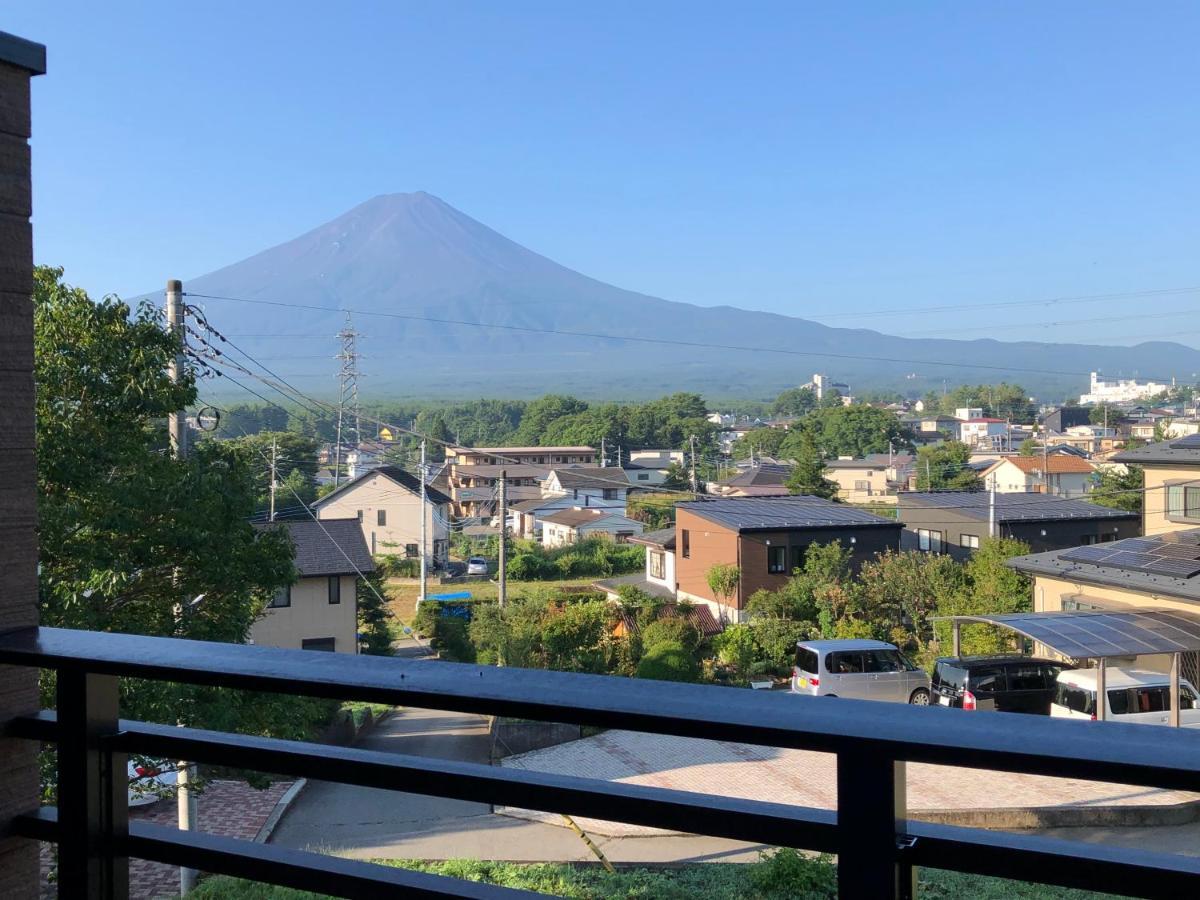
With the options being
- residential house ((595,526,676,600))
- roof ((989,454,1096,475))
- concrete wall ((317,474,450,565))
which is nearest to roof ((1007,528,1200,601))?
residential house ((595,526,676,600))

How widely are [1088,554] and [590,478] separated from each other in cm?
2358

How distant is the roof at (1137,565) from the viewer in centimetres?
1089

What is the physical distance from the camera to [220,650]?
93 centimetres

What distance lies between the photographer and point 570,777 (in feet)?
2.53

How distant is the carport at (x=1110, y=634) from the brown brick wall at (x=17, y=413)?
9.27 m

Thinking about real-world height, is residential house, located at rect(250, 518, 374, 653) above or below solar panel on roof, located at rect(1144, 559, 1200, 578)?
below

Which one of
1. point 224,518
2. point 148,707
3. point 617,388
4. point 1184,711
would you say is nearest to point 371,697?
point 148,707

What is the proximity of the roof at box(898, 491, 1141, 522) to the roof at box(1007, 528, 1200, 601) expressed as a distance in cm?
518

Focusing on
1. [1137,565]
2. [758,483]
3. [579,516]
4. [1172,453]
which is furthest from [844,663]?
[758,483]

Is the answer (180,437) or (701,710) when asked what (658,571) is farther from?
(701,710)

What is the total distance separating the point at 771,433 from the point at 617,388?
357ft

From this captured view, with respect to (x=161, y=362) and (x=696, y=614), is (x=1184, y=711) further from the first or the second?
(x=161, y=362)

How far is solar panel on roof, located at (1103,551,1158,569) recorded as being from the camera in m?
11.6

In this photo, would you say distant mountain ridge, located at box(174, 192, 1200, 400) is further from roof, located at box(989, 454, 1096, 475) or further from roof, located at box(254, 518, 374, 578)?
roof, located at box(254, 518, 374, 578)
